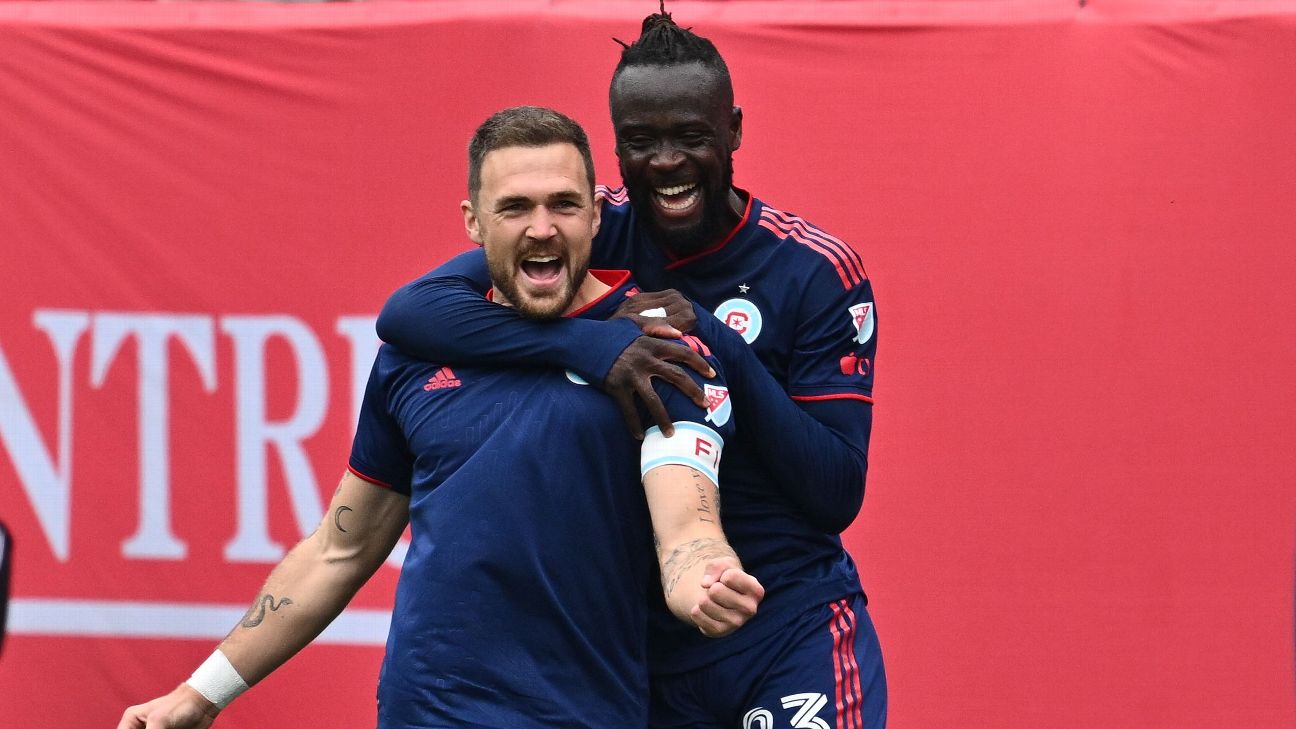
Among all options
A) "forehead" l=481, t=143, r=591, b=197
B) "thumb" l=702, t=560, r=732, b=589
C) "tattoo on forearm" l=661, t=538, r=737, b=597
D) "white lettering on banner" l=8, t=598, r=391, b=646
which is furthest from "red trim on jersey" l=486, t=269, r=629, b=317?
"white lettering on banner" l=8, t=598, r=391, b=646

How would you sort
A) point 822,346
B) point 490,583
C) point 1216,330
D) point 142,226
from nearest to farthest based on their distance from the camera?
point 490,583
point 822,346
point 1216,330
point 142,226

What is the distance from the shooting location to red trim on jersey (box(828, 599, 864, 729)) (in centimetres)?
335

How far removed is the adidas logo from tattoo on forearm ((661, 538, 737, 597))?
1.70 ft

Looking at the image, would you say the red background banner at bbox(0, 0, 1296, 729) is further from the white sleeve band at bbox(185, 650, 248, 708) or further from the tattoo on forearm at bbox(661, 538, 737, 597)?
the tattoo on forearm at bbox(661, 538, 737, 597)

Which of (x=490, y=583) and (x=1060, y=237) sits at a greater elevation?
(x=1060, y=237)

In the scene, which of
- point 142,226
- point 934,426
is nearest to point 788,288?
point 934,426

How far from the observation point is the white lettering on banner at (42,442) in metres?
5.45

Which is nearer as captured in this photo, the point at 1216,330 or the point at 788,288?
the point at 788,288

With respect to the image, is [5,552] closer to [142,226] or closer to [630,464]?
[142,226]

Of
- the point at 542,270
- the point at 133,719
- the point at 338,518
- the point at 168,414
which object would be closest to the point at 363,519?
the point at 338,518

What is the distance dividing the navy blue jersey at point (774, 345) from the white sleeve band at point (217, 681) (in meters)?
0.79

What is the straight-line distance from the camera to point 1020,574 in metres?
5.21

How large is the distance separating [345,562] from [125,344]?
230 cm

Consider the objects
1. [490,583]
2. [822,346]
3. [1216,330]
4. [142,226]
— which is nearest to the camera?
[490,583]
